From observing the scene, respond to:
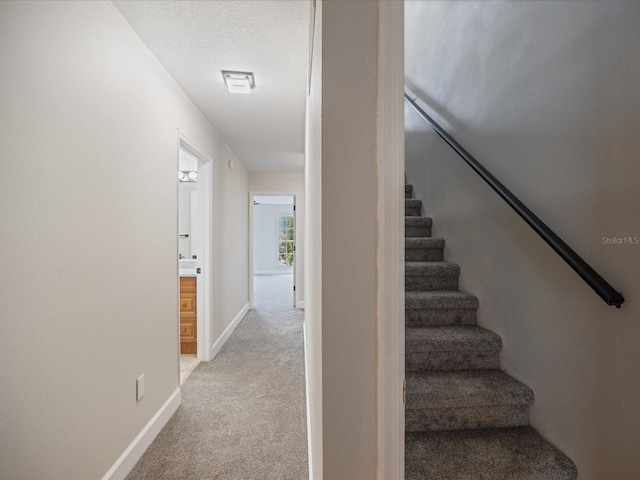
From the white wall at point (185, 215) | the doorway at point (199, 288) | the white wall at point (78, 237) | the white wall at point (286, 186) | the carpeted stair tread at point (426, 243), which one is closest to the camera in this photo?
the white wall at point (78, 237)

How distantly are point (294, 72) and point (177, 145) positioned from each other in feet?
3.36

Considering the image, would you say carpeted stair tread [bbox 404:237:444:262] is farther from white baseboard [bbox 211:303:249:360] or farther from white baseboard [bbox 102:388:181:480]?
white baseboard [bbox 211:303:249:360]

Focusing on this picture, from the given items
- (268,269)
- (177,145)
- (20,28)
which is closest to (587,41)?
Result: (20,28)

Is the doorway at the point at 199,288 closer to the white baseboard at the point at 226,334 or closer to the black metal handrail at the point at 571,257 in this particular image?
the white baseboard at the point at 226,334

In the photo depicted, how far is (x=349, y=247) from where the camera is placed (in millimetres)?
680

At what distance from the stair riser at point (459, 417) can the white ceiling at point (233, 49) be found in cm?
208

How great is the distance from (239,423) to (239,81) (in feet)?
7.87

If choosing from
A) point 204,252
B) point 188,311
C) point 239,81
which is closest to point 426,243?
point 239,81

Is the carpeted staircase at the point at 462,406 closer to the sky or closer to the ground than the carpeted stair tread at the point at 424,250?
closer to the ground

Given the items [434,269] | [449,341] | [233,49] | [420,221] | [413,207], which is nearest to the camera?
[449,341]

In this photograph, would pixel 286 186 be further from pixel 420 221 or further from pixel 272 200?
pixel 272 200

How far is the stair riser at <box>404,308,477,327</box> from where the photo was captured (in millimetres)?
1988

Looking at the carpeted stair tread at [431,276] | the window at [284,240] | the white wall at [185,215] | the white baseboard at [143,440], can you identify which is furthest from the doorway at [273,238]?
the carpeted stair tread at [431,276]

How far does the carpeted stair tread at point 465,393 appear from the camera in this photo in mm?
1507
